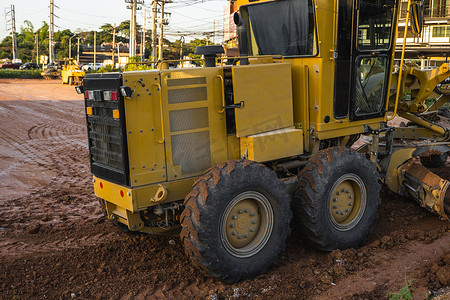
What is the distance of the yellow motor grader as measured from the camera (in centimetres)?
495

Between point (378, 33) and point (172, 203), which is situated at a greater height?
point (378, 33)

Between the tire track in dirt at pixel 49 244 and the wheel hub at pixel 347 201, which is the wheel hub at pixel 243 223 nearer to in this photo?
the wheel hub at pixel 347 201

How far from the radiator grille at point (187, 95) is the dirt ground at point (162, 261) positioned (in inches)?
74.1

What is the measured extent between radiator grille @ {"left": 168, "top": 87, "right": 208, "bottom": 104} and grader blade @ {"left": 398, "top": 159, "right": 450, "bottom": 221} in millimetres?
3471

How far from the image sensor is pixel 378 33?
6336mm

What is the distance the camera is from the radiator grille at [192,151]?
5.24 m

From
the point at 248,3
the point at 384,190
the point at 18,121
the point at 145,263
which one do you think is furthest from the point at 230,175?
the point at 18,121

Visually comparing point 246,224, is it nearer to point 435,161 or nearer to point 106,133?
point 106,133

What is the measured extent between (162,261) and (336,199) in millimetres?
2201

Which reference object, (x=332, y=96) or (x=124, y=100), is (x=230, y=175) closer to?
(x=124, y=100)

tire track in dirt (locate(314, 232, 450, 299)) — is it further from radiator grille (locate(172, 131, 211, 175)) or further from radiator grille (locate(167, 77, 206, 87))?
radiator grille (locate(167, 77, 206, 87))

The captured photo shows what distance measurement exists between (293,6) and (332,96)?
47.7 inches

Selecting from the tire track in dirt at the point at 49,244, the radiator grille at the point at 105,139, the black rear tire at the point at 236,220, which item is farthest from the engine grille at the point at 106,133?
the tire track in dirt at the point at 49,244

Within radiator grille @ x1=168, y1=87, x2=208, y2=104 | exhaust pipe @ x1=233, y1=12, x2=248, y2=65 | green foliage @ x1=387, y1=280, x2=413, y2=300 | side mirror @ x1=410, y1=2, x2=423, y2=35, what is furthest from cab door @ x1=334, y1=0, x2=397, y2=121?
green foliage @ x1=387, y1=280, x2=413, y2=300
